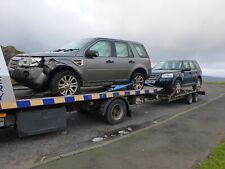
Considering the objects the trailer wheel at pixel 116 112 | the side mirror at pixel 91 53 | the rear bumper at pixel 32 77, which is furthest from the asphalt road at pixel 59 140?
the side mirror at pixel 91 53

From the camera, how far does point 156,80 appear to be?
11.6 meters

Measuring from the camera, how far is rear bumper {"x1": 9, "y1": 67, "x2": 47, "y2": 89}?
591cm

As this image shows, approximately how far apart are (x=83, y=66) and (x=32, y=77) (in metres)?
1.46

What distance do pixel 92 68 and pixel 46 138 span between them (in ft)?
7.67

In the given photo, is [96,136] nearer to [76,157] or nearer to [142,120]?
[76,157]

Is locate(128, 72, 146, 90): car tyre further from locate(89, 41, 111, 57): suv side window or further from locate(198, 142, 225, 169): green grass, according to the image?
locate(198, 142, 225, 169): green grass

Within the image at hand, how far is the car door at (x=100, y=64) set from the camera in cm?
688

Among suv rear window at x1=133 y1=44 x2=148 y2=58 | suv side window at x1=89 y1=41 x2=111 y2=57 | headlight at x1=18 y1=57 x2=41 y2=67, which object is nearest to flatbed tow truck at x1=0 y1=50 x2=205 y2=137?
headlight at x1=18 y1=57 x2=41 y2=67

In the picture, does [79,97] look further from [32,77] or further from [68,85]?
[32,77]

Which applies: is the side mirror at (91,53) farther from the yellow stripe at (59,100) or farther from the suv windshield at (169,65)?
the suv windshield at (169,65)

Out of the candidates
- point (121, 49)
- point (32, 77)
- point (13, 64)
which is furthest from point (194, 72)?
point (13, 64)

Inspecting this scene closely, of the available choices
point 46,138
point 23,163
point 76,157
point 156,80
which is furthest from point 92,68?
point 156,80

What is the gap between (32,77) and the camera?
233 inches

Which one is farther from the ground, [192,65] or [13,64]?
[192,65]
